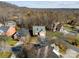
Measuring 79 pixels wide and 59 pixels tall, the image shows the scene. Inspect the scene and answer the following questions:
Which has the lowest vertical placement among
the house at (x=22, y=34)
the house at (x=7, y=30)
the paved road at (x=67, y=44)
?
the paved road at (x=67, y=44)

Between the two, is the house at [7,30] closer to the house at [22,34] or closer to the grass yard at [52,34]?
the house at [22,34]

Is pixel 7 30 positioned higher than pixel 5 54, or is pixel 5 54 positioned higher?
pixel 7 30

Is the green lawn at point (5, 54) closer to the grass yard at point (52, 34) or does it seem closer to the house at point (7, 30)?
the house at point (7, 30)

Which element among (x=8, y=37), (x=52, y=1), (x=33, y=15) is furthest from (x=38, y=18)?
(x=8, y=37)

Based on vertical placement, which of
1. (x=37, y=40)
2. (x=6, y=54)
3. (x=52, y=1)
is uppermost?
(x=52, y=1)

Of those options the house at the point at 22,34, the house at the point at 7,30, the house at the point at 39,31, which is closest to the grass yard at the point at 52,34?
the house at the point at 39,31

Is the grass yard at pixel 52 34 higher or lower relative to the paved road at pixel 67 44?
higher

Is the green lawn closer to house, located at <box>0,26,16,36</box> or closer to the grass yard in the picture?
house, located at <box>0,26,16,36</box>

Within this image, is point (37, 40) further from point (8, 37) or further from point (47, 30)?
point (8, 37)

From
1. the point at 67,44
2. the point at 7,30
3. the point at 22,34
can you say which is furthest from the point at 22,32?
the point at 67,44

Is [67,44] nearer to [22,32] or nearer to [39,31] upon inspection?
[39,31]

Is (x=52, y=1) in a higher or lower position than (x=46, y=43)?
higher
